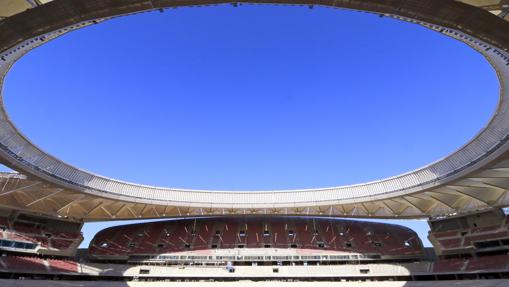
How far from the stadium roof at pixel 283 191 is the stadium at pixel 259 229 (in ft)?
0.63

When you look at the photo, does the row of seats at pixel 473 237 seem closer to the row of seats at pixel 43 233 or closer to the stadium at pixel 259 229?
the stadium at pixel 259 229

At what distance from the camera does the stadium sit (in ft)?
114

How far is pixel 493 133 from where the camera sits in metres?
29.1

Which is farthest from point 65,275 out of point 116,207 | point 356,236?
point 356,236

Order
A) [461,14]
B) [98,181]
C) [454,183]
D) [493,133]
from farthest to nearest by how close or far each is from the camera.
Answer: [98,181] < [454,183] < [493,133] < [461,14]

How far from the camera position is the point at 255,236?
174 feet

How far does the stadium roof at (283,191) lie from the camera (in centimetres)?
1194

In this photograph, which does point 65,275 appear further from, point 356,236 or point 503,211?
point 503,211

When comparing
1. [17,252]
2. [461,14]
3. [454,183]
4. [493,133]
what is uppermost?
[493,133]

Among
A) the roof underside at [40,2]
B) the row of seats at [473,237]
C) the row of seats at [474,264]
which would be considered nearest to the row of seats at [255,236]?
the row of seats at [473,237]

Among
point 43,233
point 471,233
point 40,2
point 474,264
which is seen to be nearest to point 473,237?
point 471,233

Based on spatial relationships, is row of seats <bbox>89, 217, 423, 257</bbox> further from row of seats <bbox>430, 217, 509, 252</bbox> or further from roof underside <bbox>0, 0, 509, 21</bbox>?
roof underside <bbox>0, 0, 509, 21</bbox>

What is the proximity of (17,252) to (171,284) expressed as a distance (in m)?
21.5

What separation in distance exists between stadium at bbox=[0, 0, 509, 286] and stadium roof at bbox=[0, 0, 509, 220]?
0.63ft
